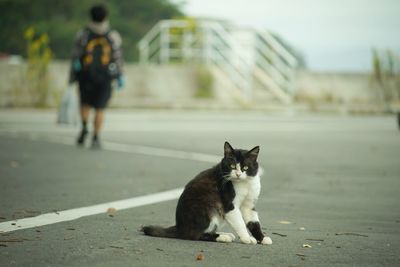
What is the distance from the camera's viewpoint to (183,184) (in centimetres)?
862

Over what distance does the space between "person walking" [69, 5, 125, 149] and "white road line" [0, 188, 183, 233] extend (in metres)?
4.64

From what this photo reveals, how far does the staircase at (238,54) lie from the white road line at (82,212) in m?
18.4

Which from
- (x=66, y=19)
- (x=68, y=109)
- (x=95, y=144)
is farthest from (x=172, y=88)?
(x=66, y=19)

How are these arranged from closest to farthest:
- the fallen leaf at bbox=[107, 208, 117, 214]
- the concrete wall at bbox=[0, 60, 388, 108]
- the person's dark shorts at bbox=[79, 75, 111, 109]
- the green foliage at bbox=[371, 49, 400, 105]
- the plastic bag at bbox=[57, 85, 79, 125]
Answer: the fallen leaf at bbox=[107, 208, 117, 214]
the person's dark shorts at bbox=[79, 75, 111, 109]
the plastic bag at bbox=[57, 85, 79, 125]
the concrete wall at bbox=[0, 60, 388, 108]
the green foliage at bbox=[371, 49, 400, 105]

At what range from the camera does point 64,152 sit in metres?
11.7

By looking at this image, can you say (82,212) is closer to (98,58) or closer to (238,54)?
(98,58)

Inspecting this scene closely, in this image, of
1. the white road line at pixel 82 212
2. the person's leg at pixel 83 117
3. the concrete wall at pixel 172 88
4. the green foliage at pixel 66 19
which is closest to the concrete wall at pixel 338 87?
the concrete wall at pixel 172 88

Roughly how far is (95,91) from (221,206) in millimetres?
7572

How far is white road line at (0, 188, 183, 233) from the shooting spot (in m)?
5.84

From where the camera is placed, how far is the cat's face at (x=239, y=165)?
17.6 feet

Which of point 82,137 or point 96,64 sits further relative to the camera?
point 82,137

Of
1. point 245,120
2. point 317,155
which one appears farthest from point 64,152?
point 245,120

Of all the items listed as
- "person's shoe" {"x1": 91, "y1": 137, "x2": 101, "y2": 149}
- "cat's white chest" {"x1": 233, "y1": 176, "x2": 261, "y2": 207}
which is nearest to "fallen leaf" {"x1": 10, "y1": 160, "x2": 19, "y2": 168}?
"person's shoe" {"x1": 91, "y1": 137, "x2": 101, "y2": 149}

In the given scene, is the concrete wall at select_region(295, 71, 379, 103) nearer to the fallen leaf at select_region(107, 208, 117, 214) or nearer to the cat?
the fallen leaf at select_region(107, 208, 117, 214)
